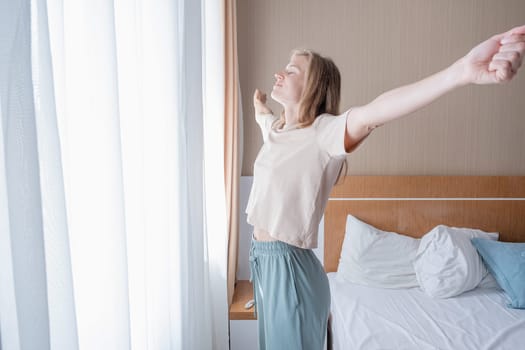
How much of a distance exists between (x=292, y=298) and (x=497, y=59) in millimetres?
880

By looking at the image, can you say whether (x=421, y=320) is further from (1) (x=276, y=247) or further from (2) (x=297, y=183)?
(2) (x=297, y=183)

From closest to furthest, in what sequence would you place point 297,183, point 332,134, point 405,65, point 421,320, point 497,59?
point 497,59 → point 332,134 → point 297,183 → point 421,320 → point 405,65

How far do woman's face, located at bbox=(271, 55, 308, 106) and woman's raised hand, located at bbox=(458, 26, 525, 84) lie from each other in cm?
62

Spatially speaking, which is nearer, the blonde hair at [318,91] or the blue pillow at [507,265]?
the blonde hair at [318,91]

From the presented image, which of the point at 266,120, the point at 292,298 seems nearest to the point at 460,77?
the point at 292,298

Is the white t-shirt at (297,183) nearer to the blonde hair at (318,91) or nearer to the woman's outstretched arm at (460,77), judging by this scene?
the blonde hair at (318,91)

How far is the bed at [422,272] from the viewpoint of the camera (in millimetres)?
1532

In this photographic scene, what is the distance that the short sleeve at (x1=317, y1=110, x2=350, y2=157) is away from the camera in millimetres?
916

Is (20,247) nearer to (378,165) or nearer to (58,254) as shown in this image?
(58,254)

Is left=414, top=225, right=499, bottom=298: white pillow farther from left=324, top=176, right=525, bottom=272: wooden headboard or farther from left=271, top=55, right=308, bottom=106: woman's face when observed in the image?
left=271, top=55, right=308, bottom=106: woman's face

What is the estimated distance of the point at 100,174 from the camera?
0.65 metres

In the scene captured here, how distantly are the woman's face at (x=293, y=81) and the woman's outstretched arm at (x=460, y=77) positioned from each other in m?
0.38

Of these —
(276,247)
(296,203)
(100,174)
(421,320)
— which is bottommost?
(421,320)

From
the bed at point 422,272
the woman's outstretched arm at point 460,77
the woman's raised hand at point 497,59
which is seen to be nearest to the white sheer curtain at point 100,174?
the woman's outstretched arm at point 460,77
